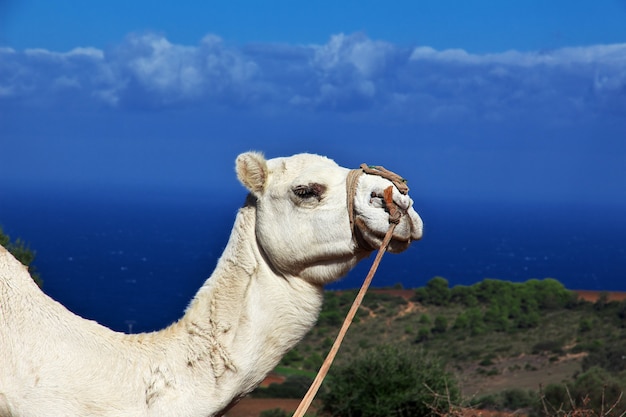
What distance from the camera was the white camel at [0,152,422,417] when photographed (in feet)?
12.1

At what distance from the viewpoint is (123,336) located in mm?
3936

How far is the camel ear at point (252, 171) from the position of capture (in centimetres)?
407

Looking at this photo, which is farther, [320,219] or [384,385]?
[384,385]

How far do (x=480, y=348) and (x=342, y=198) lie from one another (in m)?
28.6

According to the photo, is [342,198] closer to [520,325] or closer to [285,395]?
[285,395]

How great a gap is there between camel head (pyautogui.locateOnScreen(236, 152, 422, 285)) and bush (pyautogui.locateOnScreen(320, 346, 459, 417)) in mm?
13584

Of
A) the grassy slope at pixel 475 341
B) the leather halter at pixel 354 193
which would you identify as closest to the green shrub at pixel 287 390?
the grassy slope at pixel 475 341

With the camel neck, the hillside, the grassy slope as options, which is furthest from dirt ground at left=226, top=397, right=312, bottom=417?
the camel neck

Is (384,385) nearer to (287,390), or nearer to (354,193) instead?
(287,390)

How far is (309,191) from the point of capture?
13.0ft

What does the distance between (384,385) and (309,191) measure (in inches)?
583

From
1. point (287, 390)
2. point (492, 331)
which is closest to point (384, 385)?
point (287, 390)

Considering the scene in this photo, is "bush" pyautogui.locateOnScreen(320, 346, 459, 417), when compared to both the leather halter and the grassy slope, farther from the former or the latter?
the leather halter

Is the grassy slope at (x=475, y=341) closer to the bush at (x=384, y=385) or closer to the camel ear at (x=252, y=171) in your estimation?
the bush at (x=384, y=385)
